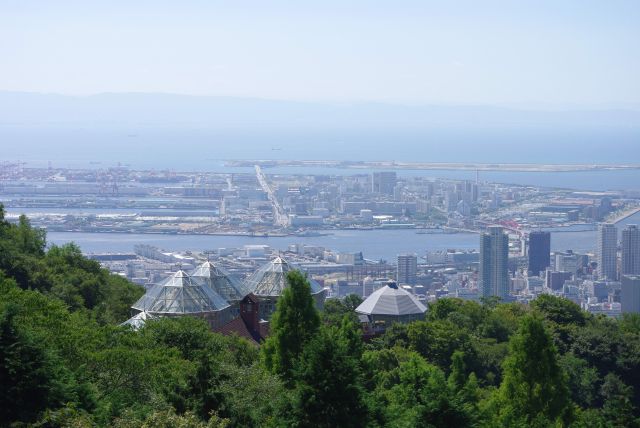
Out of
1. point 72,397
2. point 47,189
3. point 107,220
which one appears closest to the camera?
point 72,397

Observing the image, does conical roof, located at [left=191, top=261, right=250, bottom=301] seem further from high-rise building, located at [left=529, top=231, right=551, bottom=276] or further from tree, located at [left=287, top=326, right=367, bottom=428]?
high-rise building, located at [left=529, top=231, right=551, bottom=276]

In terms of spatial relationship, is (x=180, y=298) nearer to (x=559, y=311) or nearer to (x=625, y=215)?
(x=559, y=311)

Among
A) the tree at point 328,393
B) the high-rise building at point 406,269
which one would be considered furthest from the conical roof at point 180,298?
the high-rise building at point 406,269

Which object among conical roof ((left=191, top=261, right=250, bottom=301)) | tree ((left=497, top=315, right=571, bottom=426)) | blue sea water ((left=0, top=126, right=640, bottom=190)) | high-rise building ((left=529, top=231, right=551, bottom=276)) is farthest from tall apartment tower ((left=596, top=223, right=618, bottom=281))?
tree ((left=497, top=315, right=571, bottom=426))

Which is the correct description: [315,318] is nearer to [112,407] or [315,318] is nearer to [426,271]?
[112,407]

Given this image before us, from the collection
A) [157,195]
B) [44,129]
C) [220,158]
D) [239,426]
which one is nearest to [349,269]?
[157,195]

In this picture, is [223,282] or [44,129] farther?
[44,129]
